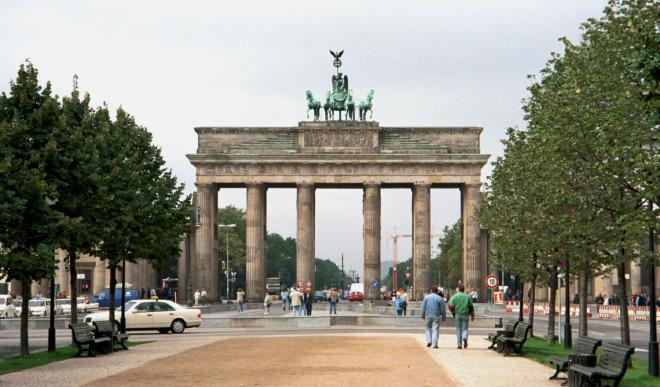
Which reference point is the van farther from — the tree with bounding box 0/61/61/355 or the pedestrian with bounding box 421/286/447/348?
the tree with bounding box 0/61/61/355

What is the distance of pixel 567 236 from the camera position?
36.1 metres

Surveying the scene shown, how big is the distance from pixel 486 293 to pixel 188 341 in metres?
72.1

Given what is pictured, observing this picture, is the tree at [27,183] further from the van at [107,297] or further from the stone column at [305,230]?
the stone column at [305,230]

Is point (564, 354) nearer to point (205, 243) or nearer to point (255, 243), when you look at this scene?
point (255, 243)

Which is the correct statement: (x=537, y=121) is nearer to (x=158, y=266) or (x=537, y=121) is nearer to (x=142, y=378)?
(x=142, y=378)

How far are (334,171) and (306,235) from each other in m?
6.52

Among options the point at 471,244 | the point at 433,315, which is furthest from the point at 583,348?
the point at 471,244

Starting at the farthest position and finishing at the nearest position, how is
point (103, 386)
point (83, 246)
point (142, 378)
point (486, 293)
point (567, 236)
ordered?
point (486, 293)
point (83, 246)
point (567, 236)
point (142, 378)
point (103, 386)

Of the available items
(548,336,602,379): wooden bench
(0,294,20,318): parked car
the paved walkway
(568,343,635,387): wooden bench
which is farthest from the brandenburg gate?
(568,343,635,387): wooden bench

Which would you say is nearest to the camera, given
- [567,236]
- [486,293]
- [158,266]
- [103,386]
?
[103,386]

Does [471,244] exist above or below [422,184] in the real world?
below

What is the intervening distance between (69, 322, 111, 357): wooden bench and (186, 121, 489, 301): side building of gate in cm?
7948

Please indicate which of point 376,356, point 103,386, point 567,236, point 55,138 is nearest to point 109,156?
point 55,138

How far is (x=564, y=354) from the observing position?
37969 mm
